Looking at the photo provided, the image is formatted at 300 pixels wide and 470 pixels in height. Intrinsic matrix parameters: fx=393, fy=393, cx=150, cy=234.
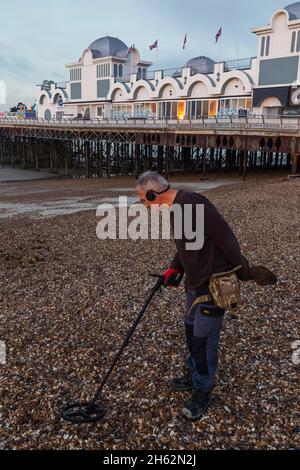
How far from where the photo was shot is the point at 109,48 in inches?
2013

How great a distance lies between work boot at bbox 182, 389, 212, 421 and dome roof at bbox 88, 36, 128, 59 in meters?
53.2

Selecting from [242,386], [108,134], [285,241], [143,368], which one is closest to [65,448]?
[143,368]

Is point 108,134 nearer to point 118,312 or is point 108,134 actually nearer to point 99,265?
point 99,265

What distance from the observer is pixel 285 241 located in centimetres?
827

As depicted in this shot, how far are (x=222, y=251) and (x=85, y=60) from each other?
183 ft

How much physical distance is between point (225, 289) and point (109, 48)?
54.5m

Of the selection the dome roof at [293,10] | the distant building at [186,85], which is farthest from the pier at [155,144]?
the dome roof at [293,10]

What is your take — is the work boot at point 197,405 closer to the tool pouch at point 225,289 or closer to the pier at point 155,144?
the tool pouch at point 225,289

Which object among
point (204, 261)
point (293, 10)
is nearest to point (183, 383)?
point (204, 261)

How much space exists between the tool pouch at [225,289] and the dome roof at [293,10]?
33.6 metres

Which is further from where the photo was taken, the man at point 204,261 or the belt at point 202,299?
the belt at point 202,299

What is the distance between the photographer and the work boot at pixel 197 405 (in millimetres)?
3240

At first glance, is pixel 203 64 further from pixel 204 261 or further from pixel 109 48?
pixel 204 261

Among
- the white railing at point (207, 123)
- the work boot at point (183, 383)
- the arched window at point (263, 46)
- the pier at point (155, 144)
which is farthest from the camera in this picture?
the arched window at point (263, 46)
